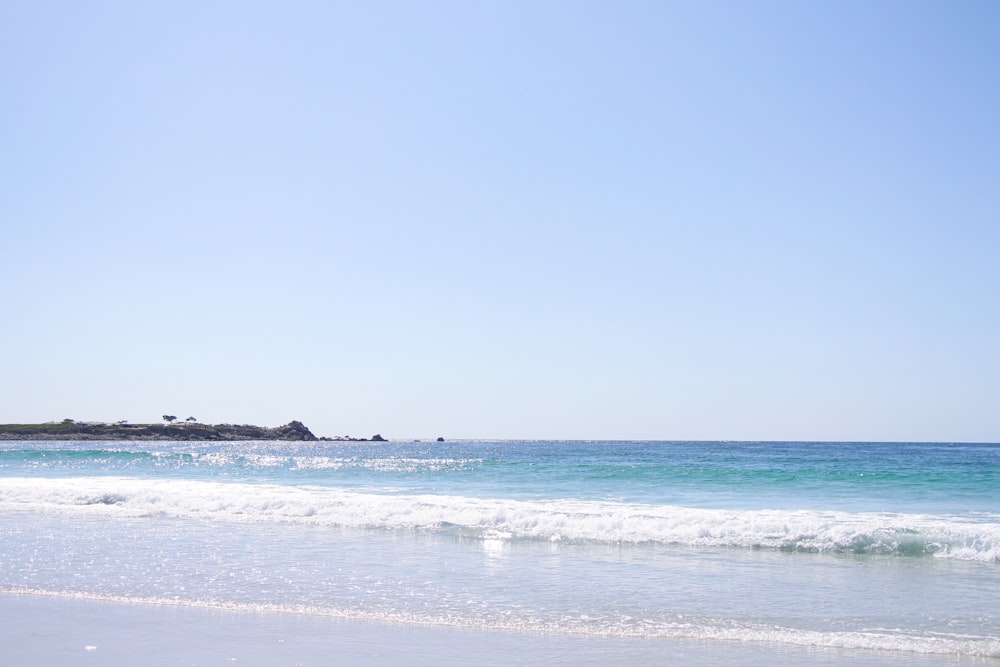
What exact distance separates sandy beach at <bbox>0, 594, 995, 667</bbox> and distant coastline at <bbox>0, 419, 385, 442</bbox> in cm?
11380

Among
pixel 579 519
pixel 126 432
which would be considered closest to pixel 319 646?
pixel 579 519

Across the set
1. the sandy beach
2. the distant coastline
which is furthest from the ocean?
the distant coastline

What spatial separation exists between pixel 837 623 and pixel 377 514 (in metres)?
12.7

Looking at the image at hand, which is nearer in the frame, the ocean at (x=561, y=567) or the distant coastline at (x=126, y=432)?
the ocean at (x=561, y=567)

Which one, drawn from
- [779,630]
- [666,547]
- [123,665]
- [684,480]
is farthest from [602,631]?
[684,480]

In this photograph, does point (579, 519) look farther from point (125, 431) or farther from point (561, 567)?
point (125, 431)

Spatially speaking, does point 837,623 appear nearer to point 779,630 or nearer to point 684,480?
point 779,630

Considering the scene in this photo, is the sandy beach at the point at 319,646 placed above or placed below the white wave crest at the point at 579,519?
above

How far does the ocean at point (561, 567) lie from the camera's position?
29.3 ft

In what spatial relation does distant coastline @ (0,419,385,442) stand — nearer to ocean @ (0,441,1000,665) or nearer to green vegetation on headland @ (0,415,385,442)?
green vegetation on headland @ (0,415,385,442)

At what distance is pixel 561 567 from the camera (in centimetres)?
1305

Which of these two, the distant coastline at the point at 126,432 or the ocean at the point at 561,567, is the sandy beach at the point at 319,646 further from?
the distant coastline at the point at 126,432

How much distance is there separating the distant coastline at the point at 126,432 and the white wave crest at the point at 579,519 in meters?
95.6

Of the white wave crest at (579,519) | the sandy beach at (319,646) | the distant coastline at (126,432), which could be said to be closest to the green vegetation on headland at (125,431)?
the distant coastline at (126,432)
